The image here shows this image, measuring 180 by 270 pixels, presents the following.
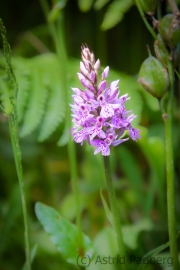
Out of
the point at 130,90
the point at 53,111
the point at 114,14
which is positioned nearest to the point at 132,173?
the point at 130,90

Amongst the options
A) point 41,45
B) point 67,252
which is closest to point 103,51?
point 41,45

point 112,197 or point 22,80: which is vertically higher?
point 22,80

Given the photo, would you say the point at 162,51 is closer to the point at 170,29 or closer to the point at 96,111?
the point at 170,29

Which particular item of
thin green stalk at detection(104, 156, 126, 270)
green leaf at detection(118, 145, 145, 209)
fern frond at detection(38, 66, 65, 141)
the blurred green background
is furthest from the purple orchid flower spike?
green leaf at detection(118, 145, 145, 209)

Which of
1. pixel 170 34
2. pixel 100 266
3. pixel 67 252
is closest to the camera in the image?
pixel 170 34

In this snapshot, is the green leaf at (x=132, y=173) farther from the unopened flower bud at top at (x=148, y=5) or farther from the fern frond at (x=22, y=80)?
the unopened flower bud at top at (x=148, y=5)

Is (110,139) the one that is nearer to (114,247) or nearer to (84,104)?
(84,104)

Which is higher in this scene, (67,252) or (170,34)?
(170,34)
